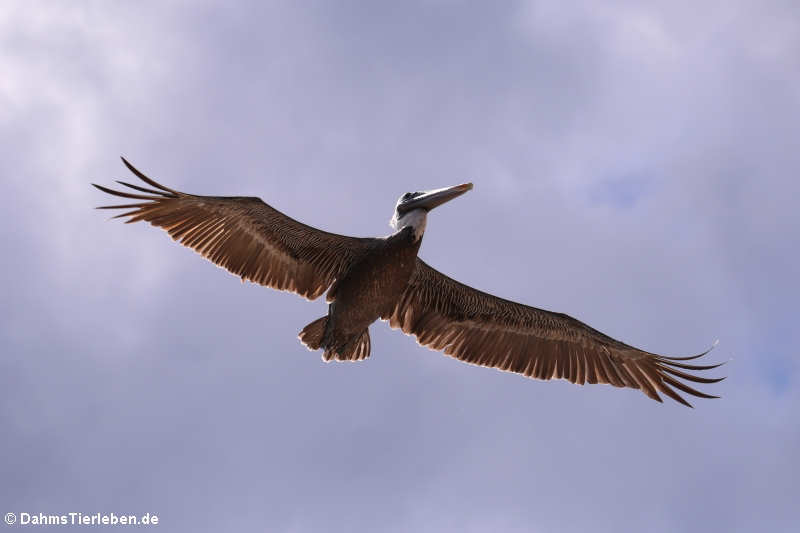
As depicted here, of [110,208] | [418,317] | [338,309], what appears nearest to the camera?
[110,208]

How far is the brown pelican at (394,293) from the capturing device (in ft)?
42.7

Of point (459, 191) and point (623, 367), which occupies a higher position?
point (459, 191)

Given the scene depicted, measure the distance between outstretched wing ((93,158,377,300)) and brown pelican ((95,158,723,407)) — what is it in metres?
0.01

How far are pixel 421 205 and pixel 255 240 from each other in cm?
225

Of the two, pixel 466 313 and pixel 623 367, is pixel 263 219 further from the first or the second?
pixel 623 367

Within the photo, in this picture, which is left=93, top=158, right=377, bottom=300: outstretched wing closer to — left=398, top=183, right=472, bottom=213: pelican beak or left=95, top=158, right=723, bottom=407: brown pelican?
left=95, top=158, right=723, bottom=407: brown pelican

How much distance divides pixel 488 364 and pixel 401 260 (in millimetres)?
2582

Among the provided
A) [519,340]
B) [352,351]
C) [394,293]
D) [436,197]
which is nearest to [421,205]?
[436,197]

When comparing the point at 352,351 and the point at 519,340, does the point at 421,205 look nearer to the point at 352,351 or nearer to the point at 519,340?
the point at 352,351

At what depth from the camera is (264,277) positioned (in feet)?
44.5

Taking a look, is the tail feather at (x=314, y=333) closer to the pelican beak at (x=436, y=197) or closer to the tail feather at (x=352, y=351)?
the tail feather at (x=352, y=351)

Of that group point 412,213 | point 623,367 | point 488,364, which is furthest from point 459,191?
point 623,367

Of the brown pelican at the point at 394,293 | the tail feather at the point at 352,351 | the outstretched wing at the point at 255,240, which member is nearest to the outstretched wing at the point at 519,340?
the brown pelican at the point at 394,293

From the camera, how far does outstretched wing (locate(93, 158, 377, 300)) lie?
508 inches
